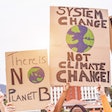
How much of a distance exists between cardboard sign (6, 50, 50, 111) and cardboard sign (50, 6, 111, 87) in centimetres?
48

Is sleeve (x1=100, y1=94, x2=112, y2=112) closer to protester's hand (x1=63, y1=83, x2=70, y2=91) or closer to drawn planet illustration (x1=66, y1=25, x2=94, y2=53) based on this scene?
protester's hand (x1=63, y1=83, x2=70, y2=91)

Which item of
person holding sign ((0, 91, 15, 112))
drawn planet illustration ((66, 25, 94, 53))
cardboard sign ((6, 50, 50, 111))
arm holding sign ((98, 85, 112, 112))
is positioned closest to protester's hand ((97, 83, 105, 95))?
arm holding sign ((98, 85, 112, 112))

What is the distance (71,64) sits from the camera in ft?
20.8

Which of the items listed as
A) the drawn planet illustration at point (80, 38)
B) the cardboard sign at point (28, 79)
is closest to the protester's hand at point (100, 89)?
the drawn planet illustration at point (80, 38)

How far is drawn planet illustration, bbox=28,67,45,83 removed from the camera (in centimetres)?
678

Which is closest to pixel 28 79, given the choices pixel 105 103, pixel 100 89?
pixel 100 89

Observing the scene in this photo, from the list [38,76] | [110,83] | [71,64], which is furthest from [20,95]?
[110,83]

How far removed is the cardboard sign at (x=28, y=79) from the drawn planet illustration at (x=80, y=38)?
601mm

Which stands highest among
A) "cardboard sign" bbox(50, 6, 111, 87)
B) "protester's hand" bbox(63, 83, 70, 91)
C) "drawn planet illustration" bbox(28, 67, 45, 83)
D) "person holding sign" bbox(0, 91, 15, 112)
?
"cardboard sign" bbox(50, 6, 111, 87)

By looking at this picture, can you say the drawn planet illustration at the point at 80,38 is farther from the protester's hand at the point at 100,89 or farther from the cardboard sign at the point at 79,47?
the protester's hand at the point at 100,89

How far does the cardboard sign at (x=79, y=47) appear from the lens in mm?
6324

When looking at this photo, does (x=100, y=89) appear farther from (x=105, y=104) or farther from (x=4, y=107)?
(x=4, y=107)

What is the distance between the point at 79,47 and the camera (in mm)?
6434

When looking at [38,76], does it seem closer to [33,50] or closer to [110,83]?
[33,50]
